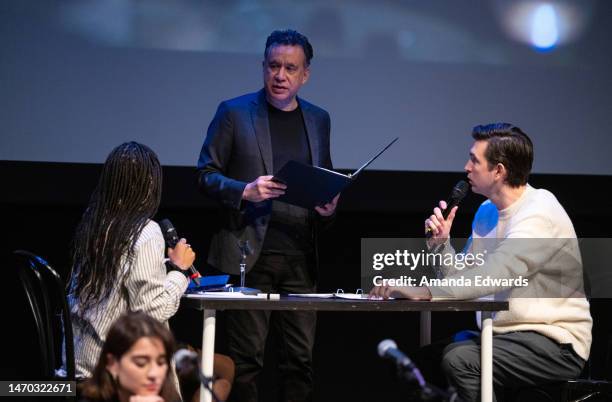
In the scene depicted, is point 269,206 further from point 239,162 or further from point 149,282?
point 149,282

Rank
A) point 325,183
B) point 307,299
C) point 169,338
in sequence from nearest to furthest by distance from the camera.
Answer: point 169,338
point 307,299
point 325,183

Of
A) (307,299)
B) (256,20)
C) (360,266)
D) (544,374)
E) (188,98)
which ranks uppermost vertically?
(256,20)

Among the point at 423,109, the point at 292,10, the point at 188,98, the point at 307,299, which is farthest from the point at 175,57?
the point at 307,299

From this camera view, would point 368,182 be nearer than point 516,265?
No

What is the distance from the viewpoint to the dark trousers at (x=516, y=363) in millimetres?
3180

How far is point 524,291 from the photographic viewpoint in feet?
10.7

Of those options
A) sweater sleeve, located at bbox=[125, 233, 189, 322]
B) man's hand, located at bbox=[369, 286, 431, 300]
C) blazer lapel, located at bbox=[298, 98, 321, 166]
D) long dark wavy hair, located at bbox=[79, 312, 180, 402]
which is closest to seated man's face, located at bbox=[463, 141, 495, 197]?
man's hand, located at bbox=[369, 286, 431, 300]

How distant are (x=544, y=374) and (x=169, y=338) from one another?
4.84ft

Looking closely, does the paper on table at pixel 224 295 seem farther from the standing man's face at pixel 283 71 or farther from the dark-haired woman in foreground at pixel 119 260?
the standing man's face at pixel 283 71

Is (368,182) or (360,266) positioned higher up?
(368,182)

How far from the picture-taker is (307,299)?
311cm

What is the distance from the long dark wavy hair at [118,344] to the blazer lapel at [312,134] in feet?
5.29

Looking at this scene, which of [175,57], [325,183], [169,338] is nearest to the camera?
[169,338]

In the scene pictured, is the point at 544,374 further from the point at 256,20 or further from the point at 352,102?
the point at 256,20
